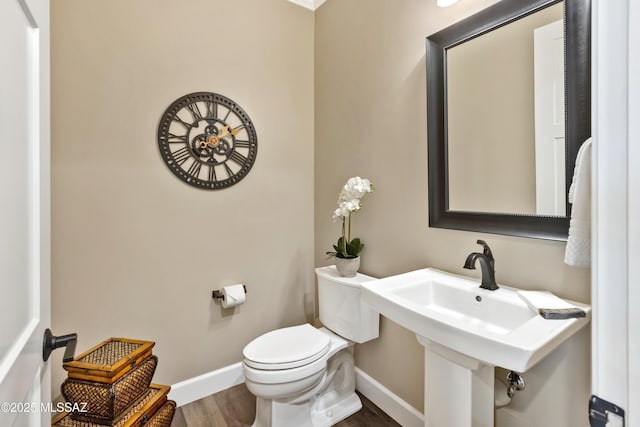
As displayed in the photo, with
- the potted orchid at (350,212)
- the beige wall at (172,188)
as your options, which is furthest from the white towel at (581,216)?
the beige wall at (172,188)

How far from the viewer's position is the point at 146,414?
1.30 meters

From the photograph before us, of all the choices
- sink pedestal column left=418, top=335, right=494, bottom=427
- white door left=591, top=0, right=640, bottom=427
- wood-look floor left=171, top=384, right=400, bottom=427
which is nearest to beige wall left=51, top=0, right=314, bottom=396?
wood-look floor left=171, top=384, right=400, bottom=427

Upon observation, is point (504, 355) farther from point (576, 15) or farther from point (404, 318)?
point (576, 15)

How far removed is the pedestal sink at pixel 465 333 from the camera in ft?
2.64

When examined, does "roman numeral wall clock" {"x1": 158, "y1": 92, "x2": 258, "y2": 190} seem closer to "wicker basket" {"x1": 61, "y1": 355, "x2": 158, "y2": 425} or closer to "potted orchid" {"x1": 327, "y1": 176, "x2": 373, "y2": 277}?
"potted orchid" {"x1": 327, "y1": 176, "x2": 373, "y2": 277}

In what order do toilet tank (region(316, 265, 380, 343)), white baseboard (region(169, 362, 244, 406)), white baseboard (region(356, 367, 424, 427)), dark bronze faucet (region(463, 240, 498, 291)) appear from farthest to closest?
white baseboard (region(169, 362, 244, 406)) → toilet tank (region(316, 265, 380, 343)) → white baseboard (region(356, 367, 424, 427)) → dark bronze faucet (region(463, 240, 498, 291))

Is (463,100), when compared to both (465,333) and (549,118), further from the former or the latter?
(465,333)

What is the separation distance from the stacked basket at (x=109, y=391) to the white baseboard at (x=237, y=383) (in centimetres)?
45

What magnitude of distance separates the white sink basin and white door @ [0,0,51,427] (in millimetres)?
966

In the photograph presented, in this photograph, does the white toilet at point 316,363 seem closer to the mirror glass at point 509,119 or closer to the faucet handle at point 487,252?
the faucet handle at point 487,252

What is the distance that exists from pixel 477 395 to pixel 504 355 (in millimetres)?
419

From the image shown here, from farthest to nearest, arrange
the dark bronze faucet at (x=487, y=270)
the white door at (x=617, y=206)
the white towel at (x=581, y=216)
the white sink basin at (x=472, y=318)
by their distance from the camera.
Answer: the dark bronze faucet at (x=487, y=270), the white towel at (x=581, y=216), the white sink basin at (x=472, y=318), the white door at (x=617, y=206)

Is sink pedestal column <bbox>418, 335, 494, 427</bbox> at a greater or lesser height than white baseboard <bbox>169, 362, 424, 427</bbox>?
greater

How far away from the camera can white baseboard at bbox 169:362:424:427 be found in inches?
62.3
